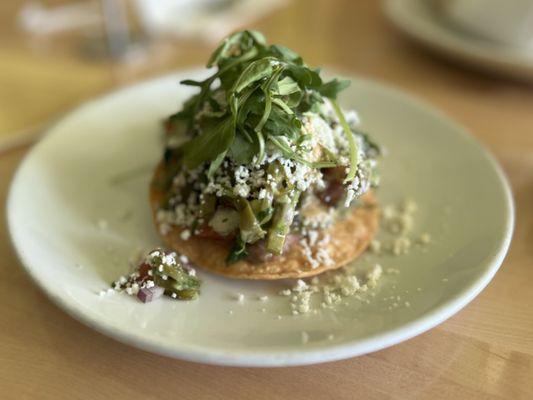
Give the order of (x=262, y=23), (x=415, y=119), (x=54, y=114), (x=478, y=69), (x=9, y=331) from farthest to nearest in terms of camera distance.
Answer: (x=262, y=23)
(x=478, y=69)
(x=54, y=114)
(x=415, y=119)
(x=9, y=331)

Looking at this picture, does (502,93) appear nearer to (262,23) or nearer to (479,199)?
(479,199)

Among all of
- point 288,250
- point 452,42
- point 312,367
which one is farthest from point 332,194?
point 452,42

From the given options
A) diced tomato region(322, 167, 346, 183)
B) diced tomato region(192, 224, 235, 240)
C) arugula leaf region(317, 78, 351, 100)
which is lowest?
diced tomato region(192, 224, 235, 240)

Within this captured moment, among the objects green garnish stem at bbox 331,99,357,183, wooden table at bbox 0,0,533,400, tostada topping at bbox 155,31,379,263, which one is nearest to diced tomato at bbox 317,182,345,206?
tostada topping at bbox 155,31,379,263

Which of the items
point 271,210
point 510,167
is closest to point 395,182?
point 510,167

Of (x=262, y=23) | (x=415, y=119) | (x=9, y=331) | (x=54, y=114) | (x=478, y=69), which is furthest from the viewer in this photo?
(x=262, y=23)

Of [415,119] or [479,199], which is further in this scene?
[415,119]

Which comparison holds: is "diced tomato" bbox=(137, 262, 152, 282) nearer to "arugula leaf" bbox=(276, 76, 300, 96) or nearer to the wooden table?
the wooden table
